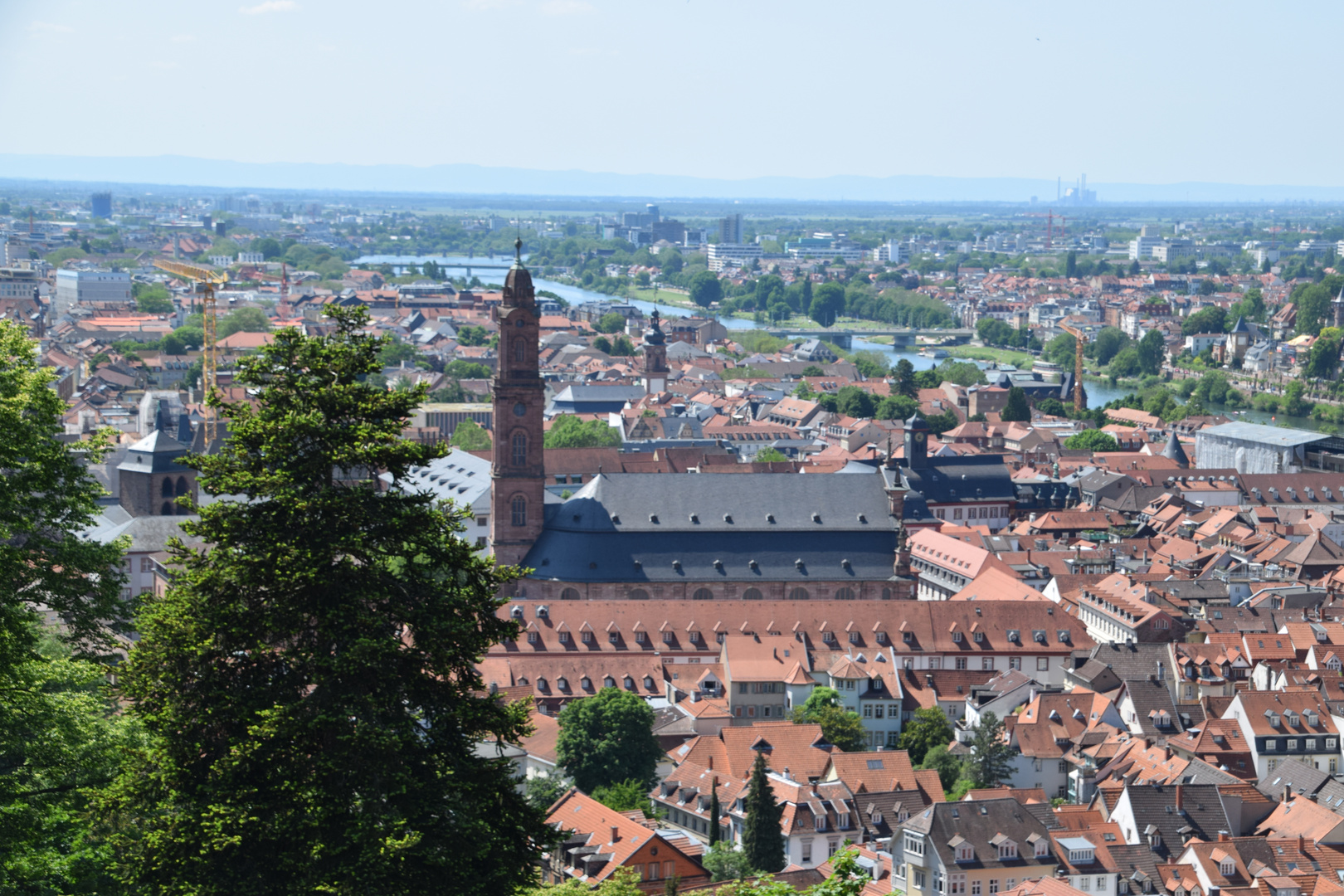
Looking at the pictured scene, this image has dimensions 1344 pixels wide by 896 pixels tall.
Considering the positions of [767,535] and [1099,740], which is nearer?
[1099,740]

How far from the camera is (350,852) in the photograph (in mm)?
17125

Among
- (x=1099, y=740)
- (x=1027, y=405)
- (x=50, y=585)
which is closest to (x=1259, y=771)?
(x=1099, y=740)

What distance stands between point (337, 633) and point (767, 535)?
4781 centimetres

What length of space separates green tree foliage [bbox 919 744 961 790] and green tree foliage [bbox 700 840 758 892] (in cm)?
968

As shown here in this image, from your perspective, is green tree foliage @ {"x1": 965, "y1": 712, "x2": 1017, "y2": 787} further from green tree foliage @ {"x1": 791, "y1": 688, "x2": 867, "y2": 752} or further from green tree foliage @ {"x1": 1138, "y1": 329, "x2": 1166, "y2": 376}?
green tree foliage @ {"x1": 1138, "y1": 329, "x2": 1166, "y2": 376}

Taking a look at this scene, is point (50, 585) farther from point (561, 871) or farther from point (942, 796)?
point (942, 796)

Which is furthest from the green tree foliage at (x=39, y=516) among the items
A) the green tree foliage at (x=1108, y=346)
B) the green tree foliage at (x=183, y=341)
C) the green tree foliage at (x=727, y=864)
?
the green tree foliage at (x=1108, y=346)

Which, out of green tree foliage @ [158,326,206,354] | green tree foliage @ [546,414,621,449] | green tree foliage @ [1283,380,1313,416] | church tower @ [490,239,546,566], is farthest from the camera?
green tree foliage @ [158,326,206,354]

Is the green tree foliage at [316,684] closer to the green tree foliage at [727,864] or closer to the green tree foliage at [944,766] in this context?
the green tree foliage at [727,864]

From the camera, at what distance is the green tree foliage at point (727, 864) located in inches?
1651

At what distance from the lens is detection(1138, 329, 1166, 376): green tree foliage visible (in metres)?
185

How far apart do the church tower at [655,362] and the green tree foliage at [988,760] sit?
8747 cm

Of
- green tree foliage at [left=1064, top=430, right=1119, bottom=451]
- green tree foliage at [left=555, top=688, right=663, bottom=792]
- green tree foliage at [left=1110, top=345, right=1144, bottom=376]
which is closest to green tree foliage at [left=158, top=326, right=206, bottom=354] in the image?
green tree foliage at [left=1064, top=430, right=1119, bottom=451]

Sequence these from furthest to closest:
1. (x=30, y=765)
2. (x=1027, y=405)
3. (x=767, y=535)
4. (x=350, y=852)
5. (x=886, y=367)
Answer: (x=886, y=367) < (x=1027, y=405) < (x=767, y=535) < (x=30, y=765) < (x=350, y=852)
